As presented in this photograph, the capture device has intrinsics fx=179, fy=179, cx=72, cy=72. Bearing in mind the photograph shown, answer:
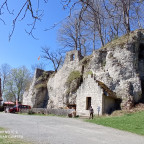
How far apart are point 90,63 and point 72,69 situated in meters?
4.05

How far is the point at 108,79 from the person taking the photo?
22578 mm

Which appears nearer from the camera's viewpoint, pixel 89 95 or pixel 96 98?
pixel 96 98

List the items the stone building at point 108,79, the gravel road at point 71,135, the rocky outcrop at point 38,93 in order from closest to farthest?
the gravel road at point 71,135, the stone building at point 108,79, the rocky outcrop at point 38,93

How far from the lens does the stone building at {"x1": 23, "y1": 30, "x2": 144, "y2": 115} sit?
20.7 meters

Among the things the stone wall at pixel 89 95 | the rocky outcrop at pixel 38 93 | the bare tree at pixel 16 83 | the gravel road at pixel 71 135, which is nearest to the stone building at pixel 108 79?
the stone wall at pixel 89 95

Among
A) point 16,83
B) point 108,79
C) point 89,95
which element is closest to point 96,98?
point 89,95

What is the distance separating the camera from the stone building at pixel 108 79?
68.0 ft

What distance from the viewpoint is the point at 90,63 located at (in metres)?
26.1

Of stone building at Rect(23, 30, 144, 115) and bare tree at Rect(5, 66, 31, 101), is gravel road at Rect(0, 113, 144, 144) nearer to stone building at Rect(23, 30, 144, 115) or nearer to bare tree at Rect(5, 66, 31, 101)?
stone building at Rect(23, 30, 144, 115)

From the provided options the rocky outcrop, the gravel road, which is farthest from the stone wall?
the rocky outcrop

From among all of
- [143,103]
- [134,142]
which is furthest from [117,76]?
[134,142]

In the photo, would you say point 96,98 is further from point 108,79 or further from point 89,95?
point 108,79

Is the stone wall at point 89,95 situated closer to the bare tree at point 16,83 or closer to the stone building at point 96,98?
the stone building at point 96,98

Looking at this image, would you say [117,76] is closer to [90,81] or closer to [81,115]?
[90,81]
